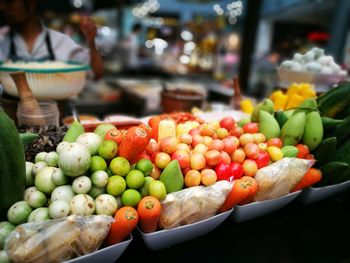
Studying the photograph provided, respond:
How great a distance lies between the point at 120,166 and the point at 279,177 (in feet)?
2.31

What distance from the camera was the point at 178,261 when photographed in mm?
1203

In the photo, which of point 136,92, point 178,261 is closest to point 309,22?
point 136,92

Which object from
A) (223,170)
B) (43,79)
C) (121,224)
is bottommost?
(121,224)

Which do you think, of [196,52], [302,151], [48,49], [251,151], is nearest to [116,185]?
[251,151]

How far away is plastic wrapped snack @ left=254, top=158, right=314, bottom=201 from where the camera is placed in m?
1.31

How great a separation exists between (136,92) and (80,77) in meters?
2.63

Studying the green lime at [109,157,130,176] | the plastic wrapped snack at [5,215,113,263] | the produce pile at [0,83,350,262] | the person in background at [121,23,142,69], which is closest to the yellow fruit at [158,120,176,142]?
the produce pile at [0,83,350,262]

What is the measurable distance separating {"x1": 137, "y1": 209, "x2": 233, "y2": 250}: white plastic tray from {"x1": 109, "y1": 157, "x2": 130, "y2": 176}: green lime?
233 millimetres

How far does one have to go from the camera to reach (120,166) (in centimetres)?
111

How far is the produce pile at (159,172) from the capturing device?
3.27 feet

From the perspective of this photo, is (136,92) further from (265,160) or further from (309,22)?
(309,22)

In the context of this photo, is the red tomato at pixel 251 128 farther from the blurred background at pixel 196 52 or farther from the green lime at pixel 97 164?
the blurred background at pixel 196 52

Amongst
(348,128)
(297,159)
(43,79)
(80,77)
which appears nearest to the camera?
(297,159)

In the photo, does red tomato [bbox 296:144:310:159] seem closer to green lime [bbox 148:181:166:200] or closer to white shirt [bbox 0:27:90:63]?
green lime [bbox 148:181:166:200]
